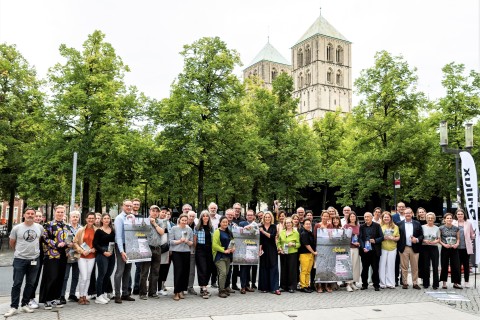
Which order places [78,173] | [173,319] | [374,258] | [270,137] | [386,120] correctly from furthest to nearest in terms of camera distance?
[270,137], [386,120], [78,173], [374,258], [173,319]

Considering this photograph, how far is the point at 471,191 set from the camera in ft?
40.0

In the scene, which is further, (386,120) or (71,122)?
(386,120)

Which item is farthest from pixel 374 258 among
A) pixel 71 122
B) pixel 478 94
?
pixel 478 94

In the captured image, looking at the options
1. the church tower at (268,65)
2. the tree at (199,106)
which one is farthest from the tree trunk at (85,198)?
the church tower at (268,65)

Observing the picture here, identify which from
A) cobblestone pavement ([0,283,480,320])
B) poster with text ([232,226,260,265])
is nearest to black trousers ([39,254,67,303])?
cobblestone pavement ([0,283,480,320])

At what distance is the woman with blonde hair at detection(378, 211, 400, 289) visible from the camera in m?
11.5

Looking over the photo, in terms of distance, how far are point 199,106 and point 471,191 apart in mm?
17939

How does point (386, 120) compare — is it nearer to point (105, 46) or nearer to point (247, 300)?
point (105, 46)

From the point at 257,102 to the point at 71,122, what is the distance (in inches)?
611

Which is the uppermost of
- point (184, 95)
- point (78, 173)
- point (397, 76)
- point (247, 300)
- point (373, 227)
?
point (397, 76)

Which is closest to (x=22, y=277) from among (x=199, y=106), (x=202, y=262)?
(x=202, y=262)

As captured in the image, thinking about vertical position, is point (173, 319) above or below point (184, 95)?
below

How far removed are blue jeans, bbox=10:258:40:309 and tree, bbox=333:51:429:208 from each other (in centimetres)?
2479

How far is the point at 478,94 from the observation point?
31.4 meters
